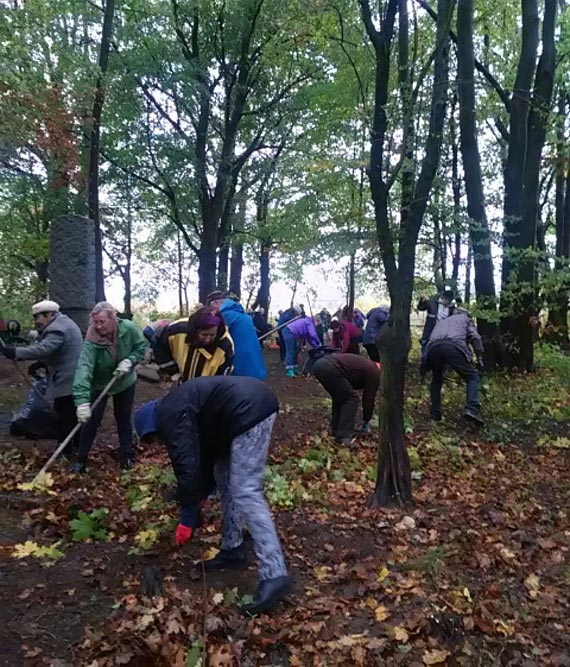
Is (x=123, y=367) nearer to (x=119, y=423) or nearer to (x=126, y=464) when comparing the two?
(x=119, y=423)

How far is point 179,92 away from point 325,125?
659 cm

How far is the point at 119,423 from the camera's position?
6520 mm

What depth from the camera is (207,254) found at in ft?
57.4

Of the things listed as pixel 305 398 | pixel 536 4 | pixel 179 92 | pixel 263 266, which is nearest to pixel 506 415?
pixel 305 398

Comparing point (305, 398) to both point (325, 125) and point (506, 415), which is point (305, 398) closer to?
point (506, 415)

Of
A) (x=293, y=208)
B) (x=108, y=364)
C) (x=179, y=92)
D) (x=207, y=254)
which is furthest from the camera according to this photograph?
(x=293, y=208)

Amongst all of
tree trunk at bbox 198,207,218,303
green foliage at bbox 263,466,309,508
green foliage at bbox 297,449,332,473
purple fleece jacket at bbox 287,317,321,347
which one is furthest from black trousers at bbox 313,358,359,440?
tree trunk at bbox 198,207,218,303

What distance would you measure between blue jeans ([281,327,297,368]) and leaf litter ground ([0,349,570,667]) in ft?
21.6

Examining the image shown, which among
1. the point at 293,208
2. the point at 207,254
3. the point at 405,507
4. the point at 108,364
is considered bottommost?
the point at 405,507

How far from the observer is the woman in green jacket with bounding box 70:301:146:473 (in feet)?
19.3

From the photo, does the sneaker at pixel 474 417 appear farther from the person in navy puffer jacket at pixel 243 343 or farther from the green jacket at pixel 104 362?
the green jacket at pixel 104 362

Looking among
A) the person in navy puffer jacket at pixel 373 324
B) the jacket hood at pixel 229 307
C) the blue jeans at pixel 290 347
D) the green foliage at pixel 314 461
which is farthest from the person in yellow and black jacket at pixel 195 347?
the blue jeans at pixel 290 347

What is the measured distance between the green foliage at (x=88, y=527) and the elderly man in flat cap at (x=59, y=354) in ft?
5.90

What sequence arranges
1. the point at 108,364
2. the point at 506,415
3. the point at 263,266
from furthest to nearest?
the point at 263,266 < the point at 506,415 < the point at 108,364
